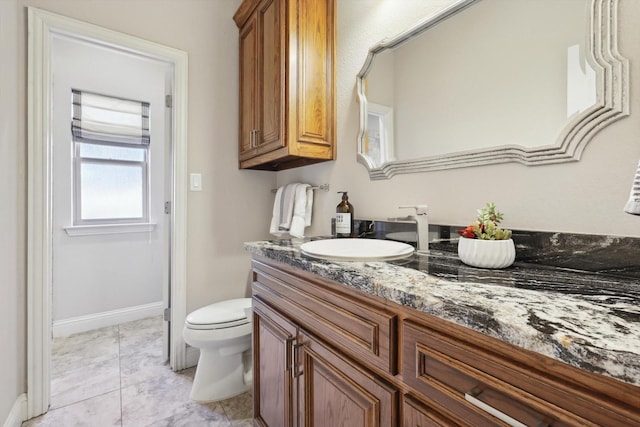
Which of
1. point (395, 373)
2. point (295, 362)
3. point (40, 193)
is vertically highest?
point (40, 193)

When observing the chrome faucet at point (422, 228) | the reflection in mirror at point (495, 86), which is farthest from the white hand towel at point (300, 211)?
the chrome faucet at point (422, 228)

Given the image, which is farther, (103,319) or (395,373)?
(103,319)

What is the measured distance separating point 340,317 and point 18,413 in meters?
1.75

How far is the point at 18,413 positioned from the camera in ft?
4.61

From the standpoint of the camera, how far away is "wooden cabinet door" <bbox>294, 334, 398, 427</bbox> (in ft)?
2.14

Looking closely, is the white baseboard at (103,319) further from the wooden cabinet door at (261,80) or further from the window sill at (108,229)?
the wooden cabinet door at (261,80)

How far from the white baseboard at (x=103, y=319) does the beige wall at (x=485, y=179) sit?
2.02 meters

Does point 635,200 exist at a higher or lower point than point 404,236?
higher

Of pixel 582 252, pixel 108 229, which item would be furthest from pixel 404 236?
pixel 108 229

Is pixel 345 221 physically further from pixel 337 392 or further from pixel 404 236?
pixel 337 392

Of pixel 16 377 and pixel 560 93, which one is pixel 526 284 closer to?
pixel 560 93

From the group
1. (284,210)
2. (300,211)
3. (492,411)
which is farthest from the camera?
(284,210)

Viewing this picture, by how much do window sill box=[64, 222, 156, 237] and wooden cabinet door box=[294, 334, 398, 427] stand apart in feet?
8.00

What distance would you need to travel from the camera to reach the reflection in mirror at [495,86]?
784 mm
